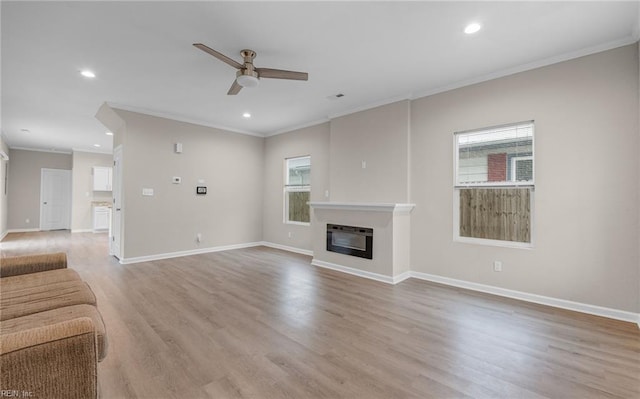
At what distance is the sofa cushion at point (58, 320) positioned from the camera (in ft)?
4.92

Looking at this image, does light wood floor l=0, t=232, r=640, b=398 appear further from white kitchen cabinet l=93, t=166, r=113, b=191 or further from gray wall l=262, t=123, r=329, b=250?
white kitchen cabinet l=93, t=166, r=113, b=191

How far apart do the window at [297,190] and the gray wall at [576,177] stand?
3.23 m

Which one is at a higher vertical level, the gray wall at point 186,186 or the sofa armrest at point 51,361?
the gray wall at point 186,186

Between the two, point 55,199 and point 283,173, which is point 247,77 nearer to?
point 283,173

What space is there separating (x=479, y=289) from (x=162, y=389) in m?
3.57

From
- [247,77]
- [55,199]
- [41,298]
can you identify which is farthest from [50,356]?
[55,199]

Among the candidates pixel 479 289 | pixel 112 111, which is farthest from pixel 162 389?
pixel 112 111

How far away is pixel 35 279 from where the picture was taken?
7.36ft

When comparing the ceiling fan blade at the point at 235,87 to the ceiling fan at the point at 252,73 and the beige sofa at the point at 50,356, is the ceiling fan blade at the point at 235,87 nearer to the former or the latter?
the ceiling fan at the point at 252,73

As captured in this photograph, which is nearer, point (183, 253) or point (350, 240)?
point (350, 240)

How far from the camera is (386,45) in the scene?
2965 millimetres

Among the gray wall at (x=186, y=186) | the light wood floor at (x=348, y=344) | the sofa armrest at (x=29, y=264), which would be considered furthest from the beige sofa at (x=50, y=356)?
the gray wall at (x=186, y=186)

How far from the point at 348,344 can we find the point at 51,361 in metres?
1.84

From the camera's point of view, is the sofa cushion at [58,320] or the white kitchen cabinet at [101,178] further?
the white kitchen cabinet at [101,178]
